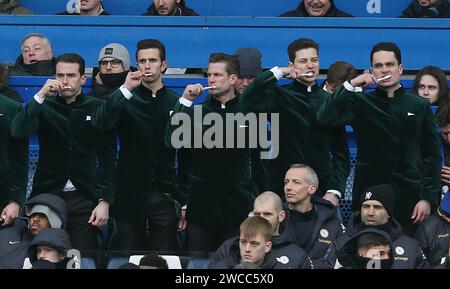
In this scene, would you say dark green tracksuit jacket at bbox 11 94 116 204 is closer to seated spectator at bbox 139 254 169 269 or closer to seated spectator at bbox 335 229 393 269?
seated spectator at bbox 139 254 169 269

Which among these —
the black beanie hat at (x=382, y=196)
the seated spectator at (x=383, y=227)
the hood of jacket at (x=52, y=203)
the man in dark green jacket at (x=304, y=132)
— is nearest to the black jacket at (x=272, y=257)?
the seated spectator at (x=383, y=227)

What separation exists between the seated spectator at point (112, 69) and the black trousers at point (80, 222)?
2.67 ft

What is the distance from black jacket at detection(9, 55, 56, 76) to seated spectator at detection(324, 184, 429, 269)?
2773 mm

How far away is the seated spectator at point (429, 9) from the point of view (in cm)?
1127

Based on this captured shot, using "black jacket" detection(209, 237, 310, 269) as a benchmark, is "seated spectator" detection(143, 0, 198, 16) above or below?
above

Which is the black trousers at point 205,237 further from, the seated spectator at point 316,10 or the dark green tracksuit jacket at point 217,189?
the seated spectator at point 316,10

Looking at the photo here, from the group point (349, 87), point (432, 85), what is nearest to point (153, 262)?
point (349, 87)

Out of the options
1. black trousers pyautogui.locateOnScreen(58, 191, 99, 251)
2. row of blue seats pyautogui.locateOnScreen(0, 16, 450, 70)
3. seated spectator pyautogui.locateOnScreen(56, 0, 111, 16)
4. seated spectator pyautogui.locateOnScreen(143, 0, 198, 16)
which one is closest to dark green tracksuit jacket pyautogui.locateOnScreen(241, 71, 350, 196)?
black trousers pyautogui.locateOnScreen(58, 191, 99, 251)

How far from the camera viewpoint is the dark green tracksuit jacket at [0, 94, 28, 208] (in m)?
9.59

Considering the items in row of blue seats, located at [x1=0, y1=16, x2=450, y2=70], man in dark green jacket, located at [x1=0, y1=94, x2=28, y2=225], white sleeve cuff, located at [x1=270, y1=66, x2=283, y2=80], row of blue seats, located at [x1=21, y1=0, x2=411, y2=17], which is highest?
row of blue seats, located at [x1=21, y1=0, x2=411, y2=17]

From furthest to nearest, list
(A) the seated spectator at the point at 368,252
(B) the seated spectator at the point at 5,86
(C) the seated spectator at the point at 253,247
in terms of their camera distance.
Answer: (B) the seated spectator at the point at 5,86 < (A) the seated spectator at the point at 368,252 < (C) the seated spectator at the point at 253,247

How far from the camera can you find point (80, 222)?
945cm

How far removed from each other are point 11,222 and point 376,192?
7.93 feet

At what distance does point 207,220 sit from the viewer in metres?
9.40
